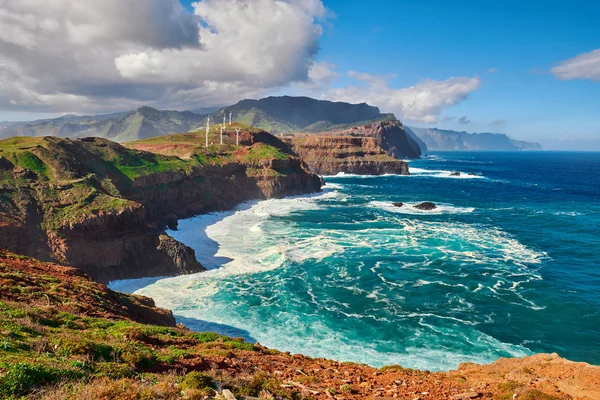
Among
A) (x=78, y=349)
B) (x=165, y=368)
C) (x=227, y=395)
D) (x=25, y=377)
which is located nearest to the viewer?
(x=25, y=377)

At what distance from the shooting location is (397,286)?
43.1 m

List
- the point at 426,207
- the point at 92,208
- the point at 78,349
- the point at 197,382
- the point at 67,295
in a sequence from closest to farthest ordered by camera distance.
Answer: the point at 197,382 < the point at 78,349 < the point at 67,295 < the point at 92,208 < the point at 426,207

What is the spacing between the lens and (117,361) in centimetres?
1371

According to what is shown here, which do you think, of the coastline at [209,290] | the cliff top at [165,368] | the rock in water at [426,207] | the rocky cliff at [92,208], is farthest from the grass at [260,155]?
Answer: the cliff top at [165,368]

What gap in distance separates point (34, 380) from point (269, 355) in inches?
504

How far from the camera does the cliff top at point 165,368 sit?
11.0m

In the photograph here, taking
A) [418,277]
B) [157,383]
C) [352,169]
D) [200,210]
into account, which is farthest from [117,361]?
[352,169]

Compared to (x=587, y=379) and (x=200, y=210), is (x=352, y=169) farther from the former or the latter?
(x=587, y=379)

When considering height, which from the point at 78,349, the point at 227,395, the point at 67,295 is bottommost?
the point at 67,295

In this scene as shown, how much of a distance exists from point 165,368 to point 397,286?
33682mm

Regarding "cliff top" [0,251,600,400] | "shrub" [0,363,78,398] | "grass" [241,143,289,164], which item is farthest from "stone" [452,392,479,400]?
"grass" [241,143,289,164]

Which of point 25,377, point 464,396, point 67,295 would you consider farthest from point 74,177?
point 464,396

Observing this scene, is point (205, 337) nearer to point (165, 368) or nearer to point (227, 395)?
point (165, 368)

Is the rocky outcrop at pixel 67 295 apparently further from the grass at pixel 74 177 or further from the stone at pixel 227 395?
the grass at pixel 74 177
